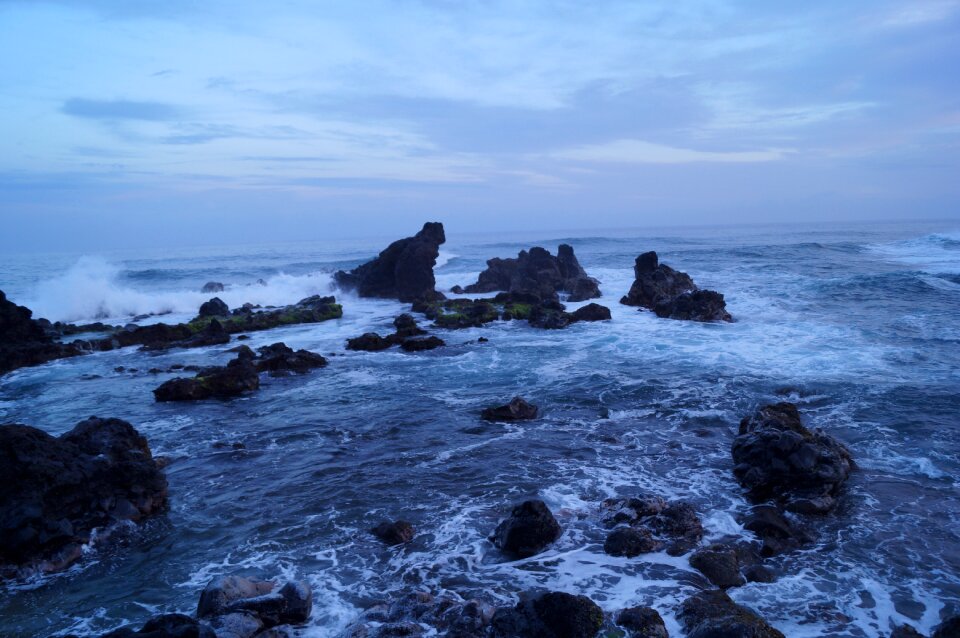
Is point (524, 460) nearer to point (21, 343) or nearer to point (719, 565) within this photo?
point (719, 565)

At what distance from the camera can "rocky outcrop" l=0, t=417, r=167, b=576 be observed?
8.70 metres

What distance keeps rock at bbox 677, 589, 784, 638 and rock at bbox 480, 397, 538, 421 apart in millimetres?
7957

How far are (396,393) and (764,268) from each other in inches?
1734

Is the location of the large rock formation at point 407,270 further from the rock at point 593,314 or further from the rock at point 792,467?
the rock at point 792,467

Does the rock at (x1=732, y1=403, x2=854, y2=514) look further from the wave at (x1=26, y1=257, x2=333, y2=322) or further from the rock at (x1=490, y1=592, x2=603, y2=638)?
the wave at (x1=26, y1=257, x2=333, y2=322)

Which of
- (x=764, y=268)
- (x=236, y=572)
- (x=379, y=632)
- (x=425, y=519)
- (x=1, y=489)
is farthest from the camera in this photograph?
(x=764, y=268)

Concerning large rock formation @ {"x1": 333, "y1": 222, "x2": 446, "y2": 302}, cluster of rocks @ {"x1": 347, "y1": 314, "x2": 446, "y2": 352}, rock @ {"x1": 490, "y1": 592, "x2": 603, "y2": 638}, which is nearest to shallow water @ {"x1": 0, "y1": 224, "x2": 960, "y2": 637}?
rock @ {"x1": 490, "y1": 592, "x2": 603, "y2": 638}

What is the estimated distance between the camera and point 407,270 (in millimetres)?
41125

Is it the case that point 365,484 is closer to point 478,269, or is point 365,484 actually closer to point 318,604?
point 318,604

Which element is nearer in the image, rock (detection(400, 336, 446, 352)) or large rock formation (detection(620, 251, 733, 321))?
rock (detection(400, 336, 446, 352))

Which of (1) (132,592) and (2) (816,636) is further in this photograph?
(1) (132,592)

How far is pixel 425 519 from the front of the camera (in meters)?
9.86

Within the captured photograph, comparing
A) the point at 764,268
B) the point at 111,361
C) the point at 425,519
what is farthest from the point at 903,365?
the point at 764,268

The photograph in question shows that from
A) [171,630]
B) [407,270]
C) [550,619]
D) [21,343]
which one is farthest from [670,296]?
[21,343]
